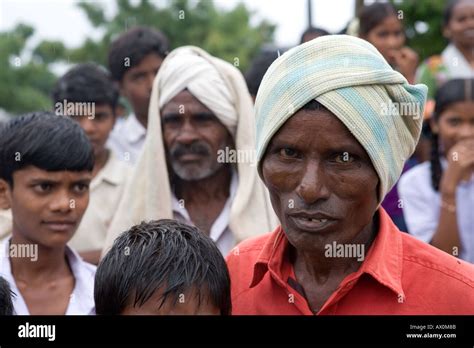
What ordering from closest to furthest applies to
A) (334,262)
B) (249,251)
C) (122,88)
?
(334,262)
(249,251)
(122,88)

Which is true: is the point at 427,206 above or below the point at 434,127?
below

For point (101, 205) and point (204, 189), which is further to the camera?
point (101, 205)

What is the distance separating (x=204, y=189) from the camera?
142 inches

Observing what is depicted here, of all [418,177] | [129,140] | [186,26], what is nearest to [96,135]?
[129,140]

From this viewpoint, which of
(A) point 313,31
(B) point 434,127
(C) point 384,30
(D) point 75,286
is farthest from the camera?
(C) point 384,30

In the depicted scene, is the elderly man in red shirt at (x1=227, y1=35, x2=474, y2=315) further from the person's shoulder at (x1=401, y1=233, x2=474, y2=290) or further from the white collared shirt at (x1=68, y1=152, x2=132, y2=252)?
the white collared shirt at (x1=68, y1=152, x2=132, y2=252)

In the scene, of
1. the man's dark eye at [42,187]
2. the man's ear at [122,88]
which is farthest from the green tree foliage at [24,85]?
the man's dark eye at [42,187]

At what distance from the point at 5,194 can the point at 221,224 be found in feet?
2.83

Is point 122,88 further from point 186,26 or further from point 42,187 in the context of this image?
point 186,26

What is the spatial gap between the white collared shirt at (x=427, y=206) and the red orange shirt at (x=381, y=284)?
1.68 metres

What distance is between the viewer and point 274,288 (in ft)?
7.46

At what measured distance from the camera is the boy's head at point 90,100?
4402 millimetres
